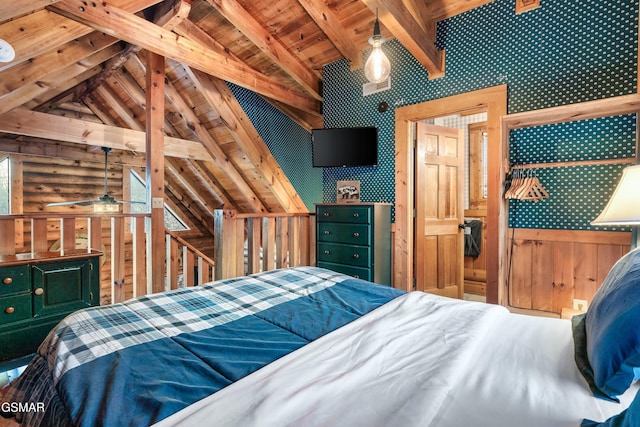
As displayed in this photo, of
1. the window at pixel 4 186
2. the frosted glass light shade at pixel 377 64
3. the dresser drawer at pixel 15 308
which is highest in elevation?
the frosted glass light shade at pixel 377 64

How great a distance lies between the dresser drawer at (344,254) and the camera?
3190mm

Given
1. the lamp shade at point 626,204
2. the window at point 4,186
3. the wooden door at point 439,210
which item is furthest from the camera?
the window at point 4,186

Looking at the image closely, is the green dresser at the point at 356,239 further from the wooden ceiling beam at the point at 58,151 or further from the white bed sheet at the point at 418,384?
the wooden ceiling beam at the point at 58,151

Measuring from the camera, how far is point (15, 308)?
214cm

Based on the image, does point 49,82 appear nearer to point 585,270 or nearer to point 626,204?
point 626,204

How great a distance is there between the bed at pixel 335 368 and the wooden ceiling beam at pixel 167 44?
7.16ft

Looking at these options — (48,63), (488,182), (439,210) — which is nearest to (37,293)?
(48,63)

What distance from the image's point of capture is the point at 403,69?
132 inches

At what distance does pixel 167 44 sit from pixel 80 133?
1.93 m

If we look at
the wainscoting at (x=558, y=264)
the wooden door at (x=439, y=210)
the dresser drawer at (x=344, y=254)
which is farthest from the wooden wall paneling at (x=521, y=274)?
the dresser drawer at (x=344, y=254)

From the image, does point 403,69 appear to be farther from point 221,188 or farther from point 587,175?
point 221,188

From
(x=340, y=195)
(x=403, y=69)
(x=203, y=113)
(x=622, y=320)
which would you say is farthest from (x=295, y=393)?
(x=203, y=113)

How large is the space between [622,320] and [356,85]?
11.5 ft

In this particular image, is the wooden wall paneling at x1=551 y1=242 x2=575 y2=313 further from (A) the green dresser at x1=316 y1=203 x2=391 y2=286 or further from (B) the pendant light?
(B) the pendant light
